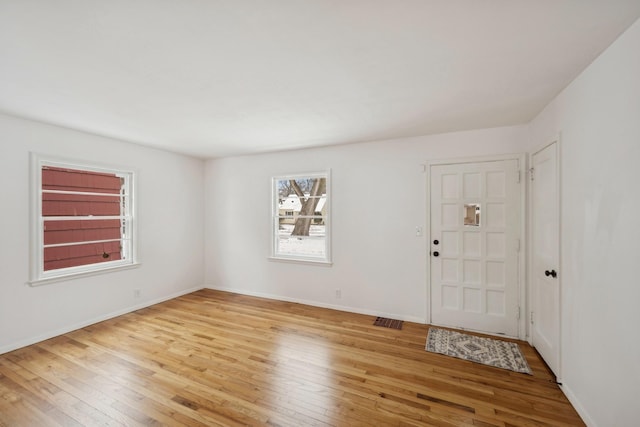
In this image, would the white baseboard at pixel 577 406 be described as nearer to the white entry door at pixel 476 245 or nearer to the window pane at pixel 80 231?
the white entry door at pixel 476 245

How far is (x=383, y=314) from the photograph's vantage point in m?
3.88

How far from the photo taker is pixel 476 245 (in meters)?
3.42

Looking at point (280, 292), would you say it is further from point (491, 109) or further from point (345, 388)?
point (491, 109)

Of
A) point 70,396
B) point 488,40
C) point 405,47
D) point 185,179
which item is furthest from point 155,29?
point 185,179

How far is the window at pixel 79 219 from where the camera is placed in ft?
10.3

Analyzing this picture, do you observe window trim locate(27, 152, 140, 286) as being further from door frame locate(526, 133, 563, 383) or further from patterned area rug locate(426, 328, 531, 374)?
door frame locate(526, 133, 563, 383)

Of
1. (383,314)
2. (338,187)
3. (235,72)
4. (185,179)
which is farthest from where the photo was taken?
(185,179)

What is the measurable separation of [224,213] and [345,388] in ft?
12.6

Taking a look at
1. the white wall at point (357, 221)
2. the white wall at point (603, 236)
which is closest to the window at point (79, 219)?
the white wall at point (357, 221)

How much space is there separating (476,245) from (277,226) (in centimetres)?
309

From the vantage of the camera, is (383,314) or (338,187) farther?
(338,187)

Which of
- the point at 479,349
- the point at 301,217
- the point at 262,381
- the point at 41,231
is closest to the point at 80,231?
the point at 41,231

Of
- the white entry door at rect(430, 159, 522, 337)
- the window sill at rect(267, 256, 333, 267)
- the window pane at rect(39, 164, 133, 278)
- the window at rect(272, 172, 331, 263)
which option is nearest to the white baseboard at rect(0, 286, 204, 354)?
the window pane at rect(39, 164, 133, 278)

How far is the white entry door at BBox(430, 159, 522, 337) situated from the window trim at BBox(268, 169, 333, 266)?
1510mm
